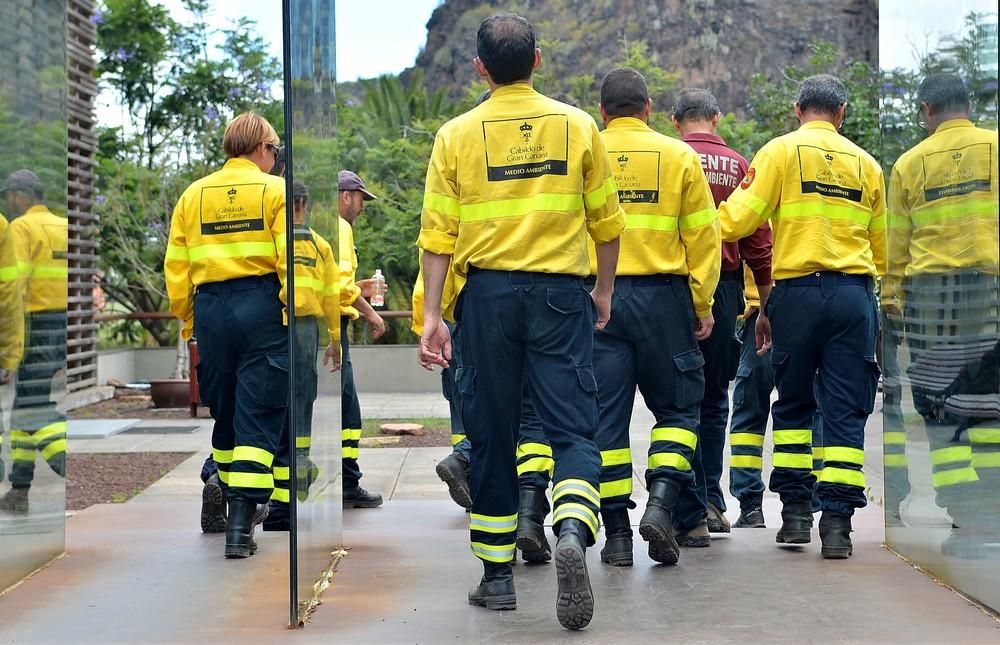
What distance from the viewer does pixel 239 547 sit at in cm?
602

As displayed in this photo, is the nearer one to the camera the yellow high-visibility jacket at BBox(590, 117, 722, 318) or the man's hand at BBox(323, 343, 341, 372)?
the man's hand at BBox(323, 343, 341, 372)

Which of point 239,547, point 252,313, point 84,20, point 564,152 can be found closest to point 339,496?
point 239,547

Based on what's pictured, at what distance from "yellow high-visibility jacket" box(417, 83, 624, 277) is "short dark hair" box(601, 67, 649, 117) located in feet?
3.36

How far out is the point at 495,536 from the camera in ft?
15.8

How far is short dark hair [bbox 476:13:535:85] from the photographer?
482 cm

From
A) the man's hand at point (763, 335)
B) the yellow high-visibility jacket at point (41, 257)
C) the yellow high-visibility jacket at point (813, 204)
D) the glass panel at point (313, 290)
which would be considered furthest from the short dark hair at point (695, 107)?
the yellow high-visibility jacket at point (41, 257)

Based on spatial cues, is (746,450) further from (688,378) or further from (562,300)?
(562,300)

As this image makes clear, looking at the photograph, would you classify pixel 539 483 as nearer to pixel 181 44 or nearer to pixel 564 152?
pixel 564 152

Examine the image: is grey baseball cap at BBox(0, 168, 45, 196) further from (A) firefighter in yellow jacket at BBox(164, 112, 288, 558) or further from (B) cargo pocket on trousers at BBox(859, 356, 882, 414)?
(B) cargo pocket on trousers at BBox(859, 356, 882, 414)

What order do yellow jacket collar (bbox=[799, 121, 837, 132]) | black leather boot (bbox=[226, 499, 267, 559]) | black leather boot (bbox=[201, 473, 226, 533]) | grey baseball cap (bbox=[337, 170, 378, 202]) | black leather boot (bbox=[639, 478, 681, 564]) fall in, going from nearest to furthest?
black leather boot (bbox=[639, 478, 681, 564]) < black leather boot (bbox=[226, 499, 267, 559]) < yellow jacket collar (bbox=[799, 121, 837, 132]) < black leather boot (bbox=[201, 473, 226, 533]) < grey baseball cap (bbox=[337, 170, 378, 202])

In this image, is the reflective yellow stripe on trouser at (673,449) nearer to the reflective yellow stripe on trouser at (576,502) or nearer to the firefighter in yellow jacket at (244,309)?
the reflective yellow stripe on trouser at (576,502)

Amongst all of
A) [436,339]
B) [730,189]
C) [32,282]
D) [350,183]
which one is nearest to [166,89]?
[350,183]

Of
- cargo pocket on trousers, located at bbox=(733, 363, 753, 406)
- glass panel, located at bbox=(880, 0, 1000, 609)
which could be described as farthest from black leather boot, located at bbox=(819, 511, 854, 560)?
cargo pocket on trousers, located at bbox=(733, 363, 753, 406)

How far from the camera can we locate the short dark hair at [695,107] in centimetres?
662
